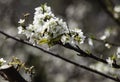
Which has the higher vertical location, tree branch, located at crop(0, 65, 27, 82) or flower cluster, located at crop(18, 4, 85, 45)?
flower cluster, located at crop(18, 4, 85, 45)

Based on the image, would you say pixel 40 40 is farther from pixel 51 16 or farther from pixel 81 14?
pixel 81 14

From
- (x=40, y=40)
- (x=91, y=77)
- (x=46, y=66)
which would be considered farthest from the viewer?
(x=46, y=66)

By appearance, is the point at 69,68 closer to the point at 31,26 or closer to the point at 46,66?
the point at 46,66

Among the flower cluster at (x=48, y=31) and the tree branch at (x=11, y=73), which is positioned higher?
the flower cluster at (x=48, y=31)

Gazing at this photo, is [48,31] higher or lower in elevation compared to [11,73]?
higher

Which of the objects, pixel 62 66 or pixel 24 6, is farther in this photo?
pixel 24 6

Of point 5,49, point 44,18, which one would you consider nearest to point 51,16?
point 44,18

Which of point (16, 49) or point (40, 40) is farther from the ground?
point (16, 49)

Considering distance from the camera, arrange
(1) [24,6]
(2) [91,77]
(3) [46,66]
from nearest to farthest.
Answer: (2) [91,77] → (3) [46,66] → (1) [24,6]

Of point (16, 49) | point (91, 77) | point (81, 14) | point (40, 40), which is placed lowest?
point (40, 40)
